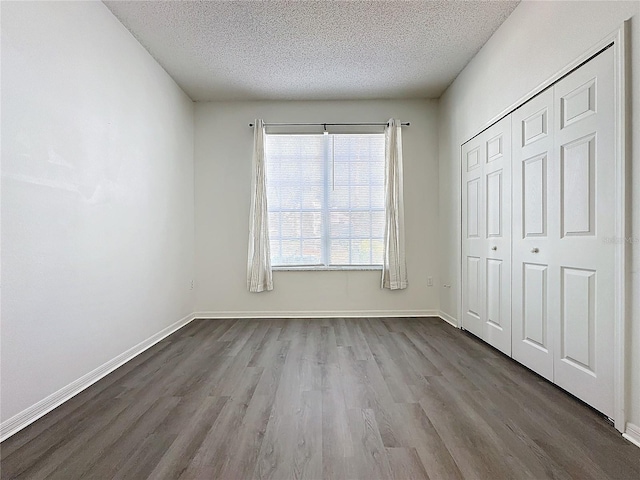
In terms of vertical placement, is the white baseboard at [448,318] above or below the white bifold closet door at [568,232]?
below

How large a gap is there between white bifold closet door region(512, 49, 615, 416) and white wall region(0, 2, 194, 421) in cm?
314

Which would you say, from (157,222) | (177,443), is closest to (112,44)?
(157,222)

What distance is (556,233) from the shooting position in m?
2.47

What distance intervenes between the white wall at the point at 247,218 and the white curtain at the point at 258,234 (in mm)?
182

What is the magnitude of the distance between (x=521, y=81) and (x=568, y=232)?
4.31ft

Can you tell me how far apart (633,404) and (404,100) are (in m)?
4.07

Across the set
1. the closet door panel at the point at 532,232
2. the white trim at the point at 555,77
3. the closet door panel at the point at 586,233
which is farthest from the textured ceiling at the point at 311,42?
the closet door panel at the point at 586,233

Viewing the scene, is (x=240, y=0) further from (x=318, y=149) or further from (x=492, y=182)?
(x=492, y=182)

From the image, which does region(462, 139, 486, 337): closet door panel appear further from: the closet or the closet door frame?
the closet door frame

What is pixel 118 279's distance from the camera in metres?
3.02

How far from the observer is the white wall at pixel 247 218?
16.1 ft

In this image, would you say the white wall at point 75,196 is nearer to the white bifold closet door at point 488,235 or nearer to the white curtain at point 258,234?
the white curtain at point 258,234

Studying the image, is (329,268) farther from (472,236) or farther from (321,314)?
(472,236)

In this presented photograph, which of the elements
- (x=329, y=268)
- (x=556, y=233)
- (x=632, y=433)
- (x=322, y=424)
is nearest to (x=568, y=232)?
(x=556, y=233)
